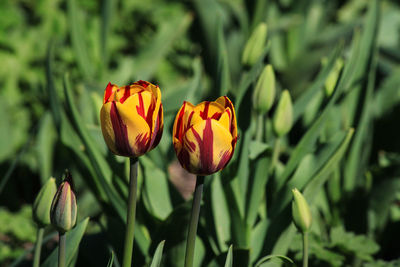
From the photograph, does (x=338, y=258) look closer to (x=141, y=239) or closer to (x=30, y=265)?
(x=141, y=239)

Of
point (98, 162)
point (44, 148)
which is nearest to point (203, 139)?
point (98, 162)

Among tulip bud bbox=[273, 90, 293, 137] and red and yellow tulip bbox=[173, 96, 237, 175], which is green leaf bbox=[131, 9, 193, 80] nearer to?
tulip bud bbox=[273, 90, 293, 137]

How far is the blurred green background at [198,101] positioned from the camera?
120cm

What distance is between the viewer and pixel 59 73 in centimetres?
216

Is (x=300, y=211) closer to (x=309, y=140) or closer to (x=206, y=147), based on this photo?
(x=206, y=147)

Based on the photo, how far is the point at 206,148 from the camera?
746 millimetres

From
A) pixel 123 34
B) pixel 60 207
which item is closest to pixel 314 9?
pixel 123 34

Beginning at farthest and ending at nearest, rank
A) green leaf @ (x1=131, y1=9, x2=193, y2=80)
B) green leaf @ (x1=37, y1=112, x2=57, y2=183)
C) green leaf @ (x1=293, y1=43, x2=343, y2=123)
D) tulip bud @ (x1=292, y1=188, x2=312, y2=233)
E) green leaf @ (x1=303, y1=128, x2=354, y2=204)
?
1. green leaf @ (x1=131, y1=9, x2=193, y2=80)
2. green leaf @ (x1=37, y1=112, x2=57, y2=183)
3. green leaf @ (x1=293, y1=43, x2=343, y2=123)
4. green leaf @ (x1=303, y1=128, x2=354, y2=204)
5. tulip bud @ (x1=292, y1=188, x2=312, y2=233)

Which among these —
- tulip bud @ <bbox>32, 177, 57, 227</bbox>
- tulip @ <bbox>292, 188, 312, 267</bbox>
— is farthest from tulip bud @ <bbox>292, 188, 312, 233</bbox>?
tulip bud @ <bbox>32, 177, 57, 227</bbox>

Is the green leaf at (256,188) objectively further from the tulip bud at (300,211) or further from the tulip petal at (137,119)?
the tulip petal at (137,119)

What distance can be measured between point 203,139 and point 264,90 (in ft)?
1.51

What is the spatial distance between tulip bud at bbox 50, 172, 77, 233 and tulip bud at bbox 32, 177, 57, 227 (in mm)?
68

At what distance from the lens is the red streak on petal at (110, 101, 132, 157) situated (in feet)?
2.50

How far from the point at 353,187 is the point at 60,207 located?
3.22 ft
